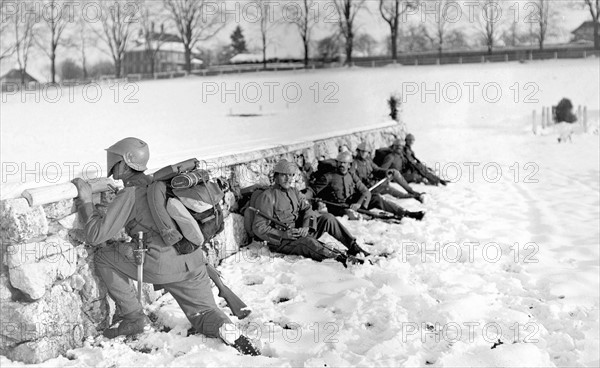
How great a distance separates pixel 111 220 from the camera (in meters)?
3.85

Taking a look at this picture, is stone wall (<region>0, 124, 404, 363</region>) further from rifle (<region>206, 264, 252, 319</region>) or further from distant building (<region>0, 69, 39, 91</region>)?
distant building (<region>0, 69, 39, 91</region>)

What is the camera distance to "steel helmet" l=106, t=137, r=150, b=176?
4.05 meters

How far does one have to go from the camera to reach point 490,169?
46.2 feet

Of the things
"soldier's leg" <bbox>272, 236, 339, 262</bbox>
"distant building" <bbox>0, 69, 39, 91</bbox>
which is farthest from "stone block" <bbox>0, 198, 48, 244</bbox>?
"distant building" <bbox>0, 69, 39, 91</bbox>

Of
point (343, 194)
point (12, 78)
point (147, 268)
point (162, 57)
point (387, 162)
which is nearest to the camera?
point (147, 268)

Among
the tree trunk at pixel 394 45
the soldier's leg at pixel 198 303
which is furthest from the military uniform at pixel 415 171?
the tree trunk at pixel 394 45

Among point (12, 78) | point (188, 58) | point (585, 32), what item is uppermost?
point (585, 32)

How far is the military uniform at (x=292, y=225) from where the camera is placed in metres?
6.02

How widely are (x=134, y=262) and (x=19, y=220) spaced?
819 millimetres

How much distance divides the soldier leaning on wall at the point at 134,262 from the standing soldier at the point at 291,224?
1.99m

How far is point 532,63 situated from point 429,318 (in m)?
33.8

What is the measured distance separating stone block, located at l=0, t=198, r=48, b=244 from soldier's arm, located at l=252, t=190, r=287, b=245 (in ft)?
8.99

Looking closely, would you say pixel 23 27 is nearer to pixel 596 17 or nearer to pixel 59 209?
pixel 59 209

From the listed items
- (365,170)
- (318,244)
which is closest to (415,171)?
(365,170)
